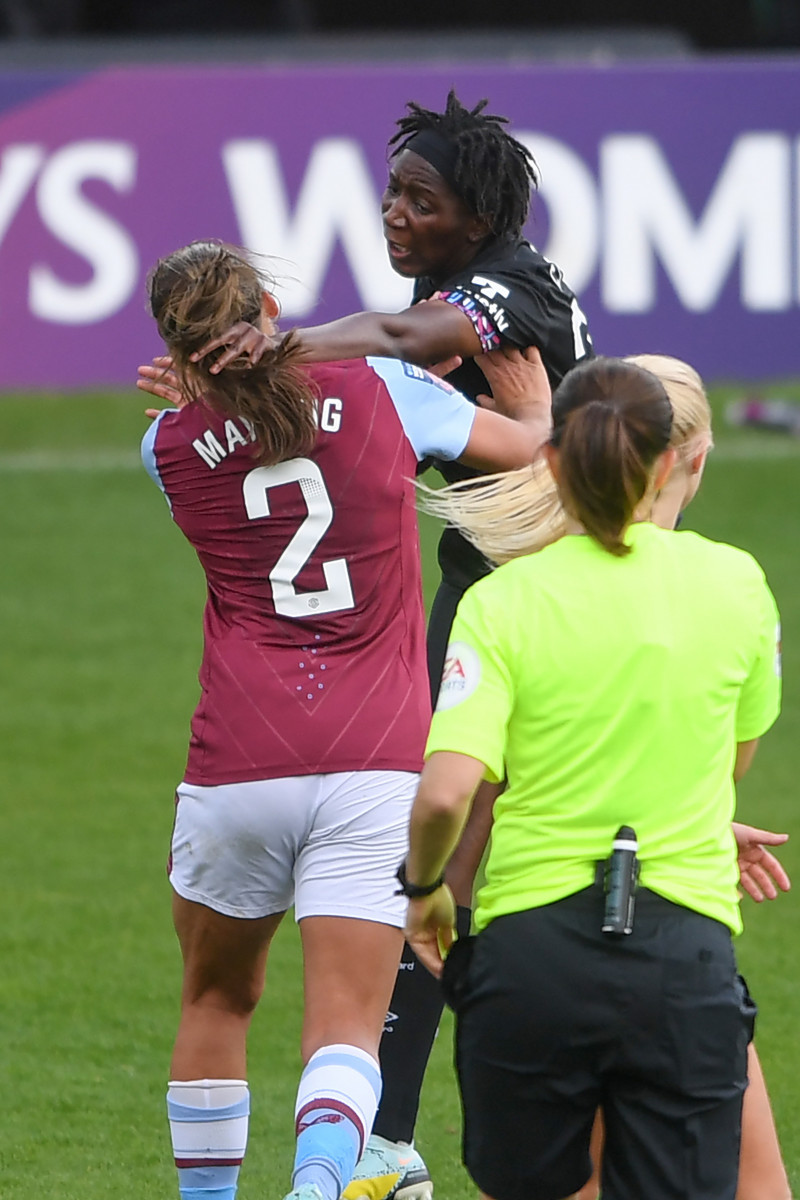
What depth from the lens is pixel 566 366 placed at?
4.40m

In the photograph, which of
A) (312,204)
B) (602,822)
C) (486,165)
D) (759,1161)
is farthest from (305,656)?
(312,204)

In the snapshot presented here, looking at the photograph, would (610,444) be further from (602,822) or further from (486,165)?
(486,165)

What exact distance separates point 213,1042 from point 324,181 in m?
8.72

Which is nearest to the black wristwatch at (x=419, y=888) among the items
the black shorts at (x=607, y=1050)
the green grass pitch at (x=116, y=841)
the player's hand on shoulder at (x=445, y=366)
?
the black shorts at (x=607, y=1050)

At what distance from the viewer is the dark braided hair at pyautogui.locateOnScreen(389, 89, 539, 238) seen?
4301 mm

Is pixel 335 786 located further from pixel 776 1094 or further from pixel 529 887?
pixel 776 1094

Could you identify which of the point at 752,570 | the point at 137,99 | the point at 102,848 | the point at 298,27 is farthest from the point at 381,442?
the point at 298,27

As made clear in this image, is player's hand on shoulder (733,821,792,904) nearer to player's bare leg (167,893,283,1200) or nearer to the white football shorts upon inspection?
the white football shorts

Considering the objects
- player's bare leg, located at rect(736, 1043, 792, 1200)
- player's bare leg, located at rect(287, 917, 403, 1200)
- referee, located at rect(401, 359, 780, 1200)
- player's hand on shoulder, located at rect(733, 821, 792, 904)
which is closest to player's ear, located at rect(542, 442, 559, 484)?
referee, located at rect(401, 359, 780, 1200)

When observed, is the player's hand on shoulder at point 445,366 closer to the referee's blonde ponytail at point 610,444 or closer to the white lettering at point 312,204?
the referee's blonde ponytail at point 610,444

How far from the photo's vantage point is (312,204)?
38.6 feet

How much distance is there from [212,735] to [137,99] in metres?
8.90

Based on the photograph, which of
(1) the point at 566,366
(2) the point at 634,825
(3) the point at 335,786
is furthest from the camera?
(1) the point at 566,366

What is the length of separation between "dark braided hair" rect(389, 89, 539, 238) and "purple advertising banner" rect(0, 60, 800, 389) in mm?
7255
